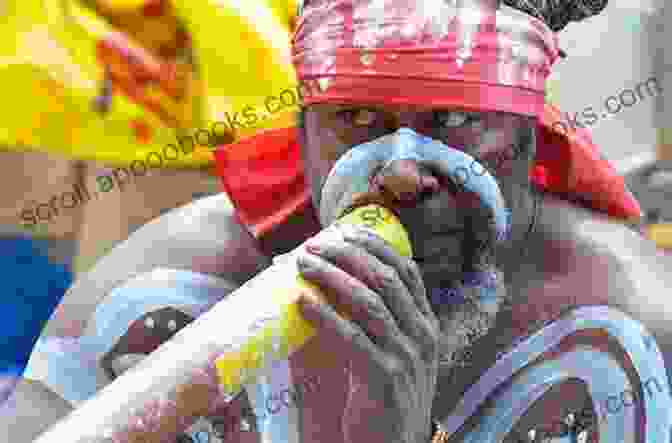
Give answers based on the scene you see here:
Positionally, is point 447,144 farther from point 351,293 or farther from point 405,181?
point 351,293

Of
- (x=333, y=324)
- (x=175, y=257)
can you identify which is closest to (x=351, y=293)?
(x=333, y=324)

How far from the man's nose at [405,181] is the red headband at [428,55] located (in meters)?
0.07

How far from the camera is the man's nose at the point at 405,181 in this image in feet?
3.66

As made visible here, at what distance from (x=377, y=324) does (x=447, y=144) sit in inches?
8.5

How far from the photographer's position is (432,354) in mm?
1086

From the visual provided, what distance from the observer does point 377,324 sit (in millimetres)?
1035

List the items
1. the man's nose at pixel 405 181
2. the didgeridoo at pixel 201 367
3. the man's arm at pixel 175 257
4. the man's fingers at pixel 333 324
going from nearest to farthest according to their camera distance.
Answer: the didgeridoo at pixel 201 367 < the man's fingers at pixel 333 324 < the man's nose at pixel 405 181 < the man's arm at pixel 175 257

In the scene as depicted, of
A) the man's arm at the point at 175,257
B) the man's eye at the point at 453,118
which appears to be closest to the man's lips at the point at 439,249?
the man's eye at the point at 453,118

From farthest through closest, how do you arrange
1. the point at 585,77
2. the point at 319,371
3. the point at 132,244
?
the point at 585,77
the point at 132,244
the point at 319,371

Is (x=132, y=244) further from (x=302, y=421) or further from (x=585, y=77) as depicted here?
(x=585, y=77)

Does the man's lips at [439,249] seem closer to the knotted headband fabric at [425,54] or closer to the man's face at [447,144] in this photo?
the man's face at [447,144]

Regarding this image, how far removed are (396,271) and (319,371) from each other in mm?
328

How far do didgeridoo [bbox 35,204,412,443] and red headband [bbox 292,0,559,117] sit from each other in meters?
0.17

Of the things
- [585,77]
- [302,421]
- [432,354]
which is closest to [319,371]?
[302,421]
